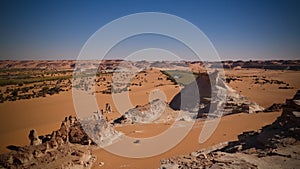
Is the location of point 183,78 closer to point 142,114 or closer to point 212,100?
point 212,100

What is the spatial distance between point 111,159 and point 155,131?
366 cm

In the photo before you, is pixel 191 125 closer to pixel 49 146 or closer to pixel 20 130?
pixel 49 146

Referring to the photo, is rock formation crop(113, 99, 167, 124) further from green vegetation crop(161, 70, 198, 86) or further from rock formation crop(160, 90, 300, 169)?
green vegetation crop(161, 70, 198, 86)

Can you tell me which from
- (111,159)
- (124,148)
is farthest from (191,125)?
(111,159)

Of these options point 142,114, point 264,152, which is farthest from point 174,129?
point 264,152

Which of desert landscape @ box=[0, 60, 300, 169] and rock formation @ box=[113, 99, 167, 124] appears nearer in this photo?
desert landscape @ box=[0, 60, 300, 169]

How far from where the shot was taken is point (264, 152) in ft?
24.0

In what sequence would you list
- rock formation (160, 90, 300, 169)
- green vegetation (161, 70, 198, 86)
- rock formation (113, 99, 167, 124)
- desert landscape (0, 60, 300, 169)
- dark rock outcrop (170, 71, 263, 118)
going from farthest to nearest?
green vegetation (161, 70, 198, 86) → dark rock outcrop (170, 71, 263, 118) → rock formation (113, 99, 167, 124) → desert landscape (0, 60, 300, 169) → rock formation (160, 90, 300, 169)

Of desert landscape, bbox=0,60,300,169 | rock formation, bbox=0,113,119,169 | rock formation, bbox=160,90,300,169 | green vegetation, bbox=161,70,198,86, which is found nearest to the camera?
rock formation, bbox=160,90,300,169

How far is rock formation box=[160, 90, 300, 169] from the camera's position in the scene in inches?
255

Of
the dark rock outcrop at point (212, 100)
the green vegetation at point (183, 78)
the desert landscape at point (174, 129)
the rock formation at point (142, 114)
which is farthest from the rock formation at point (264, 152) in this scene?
the green vegetation at point (183, 78)

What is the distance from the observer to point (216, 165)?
21.4ft

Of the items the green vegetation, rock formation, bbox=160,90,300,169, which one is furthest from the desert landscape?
the green vegetation

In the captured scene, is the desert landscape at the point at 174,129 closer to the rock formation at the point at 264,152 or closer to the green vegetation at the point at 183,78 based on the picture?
the rock formation at the point at 264,152
